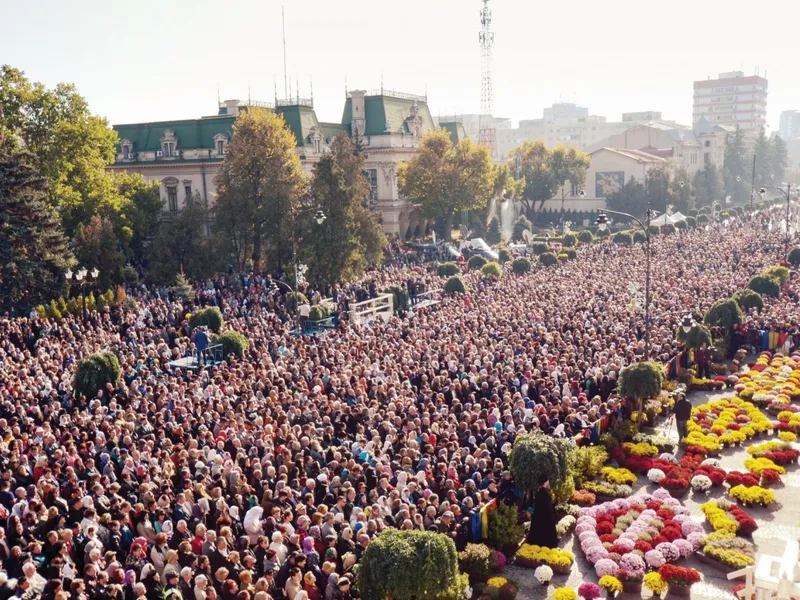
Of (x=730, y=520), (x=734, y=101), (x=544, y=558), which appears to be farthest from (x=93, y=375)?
(x=734, y=101)

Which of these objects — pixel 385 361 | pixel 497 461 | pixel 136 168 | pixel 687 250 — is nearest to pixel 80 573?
pixel 497 461

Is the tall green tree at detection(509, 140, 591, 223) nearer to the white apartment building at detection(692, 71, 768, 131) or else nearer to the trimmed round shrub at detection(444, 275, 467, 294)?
the trimmed round shrub at detection(444, 275, 467, 294)

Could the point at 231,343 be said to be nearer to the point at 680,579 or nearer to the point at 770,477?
the point at 770,477

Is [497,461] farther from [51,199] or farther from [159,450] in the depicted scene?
[51,199]

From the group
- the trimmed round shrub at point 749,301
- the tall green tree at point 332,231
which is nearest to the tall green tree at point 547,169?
the tall green tree at point 332,231

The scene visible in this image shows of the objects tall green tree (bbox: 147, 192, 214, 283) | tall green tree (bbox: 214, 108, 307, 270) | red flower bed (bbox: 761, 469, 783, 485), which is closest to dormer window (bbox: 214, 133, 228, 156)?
tall green tree (bbox: 214, 108, 307, 270)
